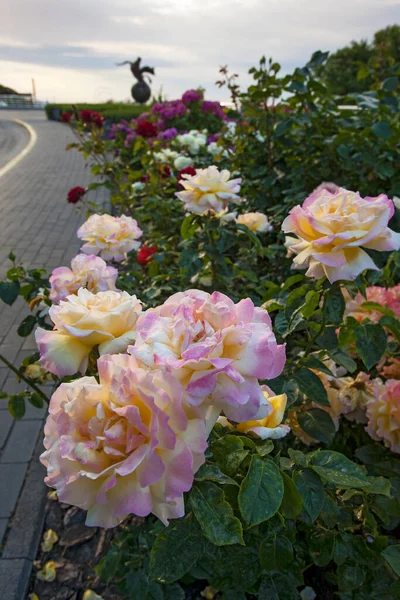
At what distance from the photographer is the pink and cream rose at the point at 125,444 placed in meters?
0.59

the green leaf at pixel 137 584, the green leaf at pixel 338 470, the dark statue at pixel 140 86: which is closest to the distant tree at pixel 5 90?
the dark statue at pixel 140 86

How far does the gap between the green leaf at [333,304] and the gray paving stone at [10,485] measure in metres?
1.58

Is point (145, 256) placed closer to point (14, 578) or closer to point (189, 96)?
point (14, 578)

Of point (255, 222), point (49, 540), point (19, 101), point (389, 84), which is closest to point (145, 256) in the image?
point (255, 222)

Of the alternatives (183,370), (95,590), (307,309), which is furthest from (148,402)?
(95,590)

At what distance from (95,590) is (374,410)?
3.66 ft

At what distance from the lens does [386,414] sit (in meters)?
1.35

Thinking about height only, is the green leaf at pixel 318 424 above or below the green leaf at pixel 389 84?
below

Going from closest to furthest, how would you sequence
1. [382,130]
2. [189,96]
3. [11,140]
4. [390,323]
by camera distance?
[390,323] < [382,130] < [189,96] < [11,140]

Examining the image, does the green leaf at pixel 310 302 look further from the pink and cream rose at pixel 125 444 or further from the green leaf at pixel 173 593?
the green leaf at pixel 173 593

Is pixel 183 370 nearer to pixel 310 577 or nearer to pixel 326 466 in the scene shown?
pixel 326 466

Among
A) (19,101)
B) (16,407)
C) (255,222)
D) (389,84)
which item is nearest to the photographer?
(16,407)

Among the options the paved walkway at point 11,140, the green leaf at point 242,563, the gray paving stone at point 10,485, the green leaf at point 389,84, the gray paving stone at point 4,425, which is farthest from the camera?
the paved walkway at point 11,140

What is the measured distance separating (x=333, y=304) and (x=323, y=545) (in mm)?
540
